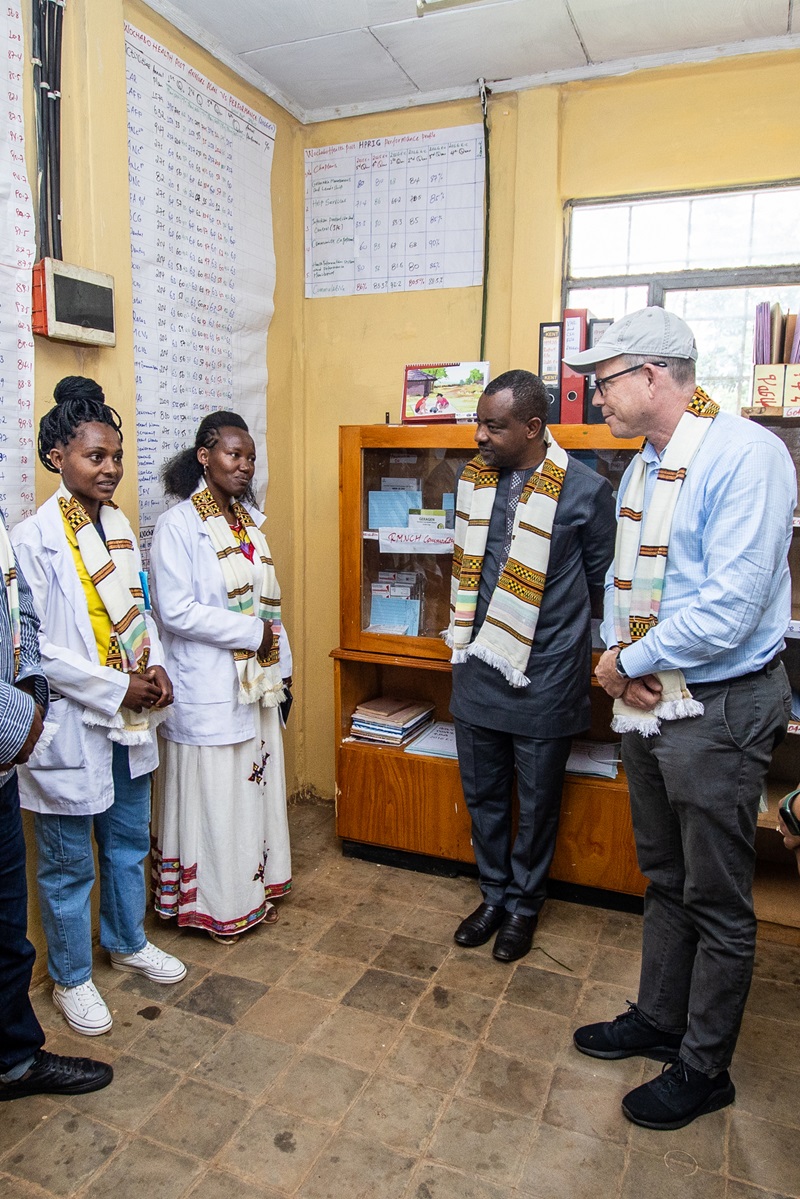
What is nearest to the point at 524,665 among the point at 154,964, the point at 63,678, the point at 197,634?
the point at 197,634

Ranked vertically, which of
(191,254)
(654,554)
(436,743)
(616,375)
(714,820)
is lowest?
(436,743)

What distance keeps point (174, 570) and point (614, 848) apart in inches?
68.0

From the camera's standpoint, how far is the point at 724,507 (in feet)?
5.93

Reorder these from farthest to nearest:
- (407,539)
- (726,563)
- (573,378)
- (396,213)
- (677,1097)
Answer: (396,213), (407,539), (573,378), (677,1097), (726,563)

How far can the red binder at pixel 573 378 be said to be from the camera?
9.61 feet

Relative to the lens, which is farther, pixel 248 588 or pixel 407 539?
pixel 407 539

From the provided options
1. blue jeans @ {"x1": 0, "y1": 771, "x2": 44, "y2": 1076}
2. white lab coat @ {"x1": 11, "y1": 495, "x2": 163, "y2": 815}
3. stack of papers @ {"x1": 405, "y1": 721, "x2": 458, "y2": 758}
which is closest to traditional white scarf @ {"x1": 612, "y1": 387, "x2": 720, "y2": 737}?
stack of papers @ {"x1": 405, "y1": 721, "x2": 458, "y2": 758}

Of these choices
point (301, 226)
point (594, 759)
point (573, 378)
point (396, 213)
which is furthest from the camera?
point (301, 226)

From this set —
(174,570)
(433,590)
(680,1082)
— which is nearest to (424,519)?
(433,590)

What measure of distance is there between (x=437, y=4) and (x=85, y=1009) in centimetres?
309

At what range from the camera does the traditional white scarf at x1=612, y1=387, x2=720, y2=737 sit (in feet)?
6.19

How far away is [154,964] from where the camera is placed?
2.54m

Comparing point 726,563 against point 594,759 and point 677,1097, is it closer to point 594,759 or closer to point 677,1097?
point 677,1097

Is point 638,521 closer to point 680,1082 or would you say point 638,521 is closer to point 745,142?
point 680,1082
